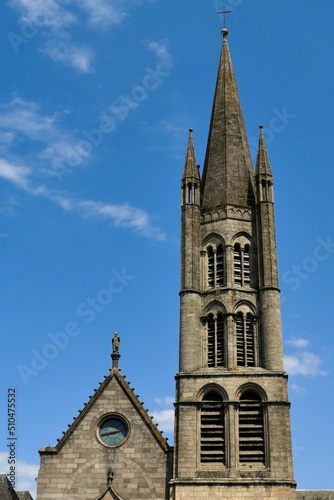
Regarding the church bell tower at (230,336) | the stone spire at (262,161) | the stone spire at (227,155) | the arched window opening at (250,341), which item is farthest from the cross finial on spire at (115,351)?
the stone spire at (262,161)

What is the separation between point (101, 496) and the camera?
33.4 meters

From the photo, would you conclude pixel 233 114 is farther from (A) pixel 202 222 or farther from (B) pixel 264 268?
(B) pixel 264 268

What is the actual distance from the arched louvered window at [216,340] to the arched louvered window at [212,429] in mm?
1657

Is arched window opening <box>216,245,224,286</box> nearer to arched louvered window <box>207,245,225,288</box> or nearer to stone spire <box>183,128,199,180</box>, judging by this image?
arched louvered window <box>207,245,225,288</box>

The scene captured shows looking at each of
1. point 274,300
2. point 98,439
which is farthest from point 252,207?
point 98,439

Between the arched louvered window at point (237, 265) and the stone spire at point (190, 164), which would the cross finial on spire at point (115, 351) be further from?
the stone spire at point (190, 164)

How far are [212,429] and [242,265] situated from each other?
8.16 meters

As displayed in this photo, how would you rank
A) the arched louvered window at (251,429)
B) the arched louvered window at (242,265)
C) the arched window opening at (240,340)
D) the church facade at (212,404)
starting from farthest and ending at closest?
the arched louvered window at (242,265) < the arched window opening at (240,340) < the arched louvered window at (251,429) < the church facade at (212,404)

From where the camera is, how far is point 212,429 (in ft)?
112

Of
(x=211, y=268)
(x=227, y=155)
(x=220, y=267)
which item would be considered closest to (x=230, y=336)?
(x=220, y=267)

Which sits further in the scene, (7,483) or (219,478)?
(7,483)

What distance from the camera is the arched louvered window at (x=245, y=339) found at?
35.8 metres

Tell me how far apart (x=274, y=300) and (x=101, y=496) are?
37.7 feet

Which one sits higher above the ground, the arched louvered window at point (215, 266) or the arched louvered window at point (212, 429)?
the arched louvered window at point (215, 266)
